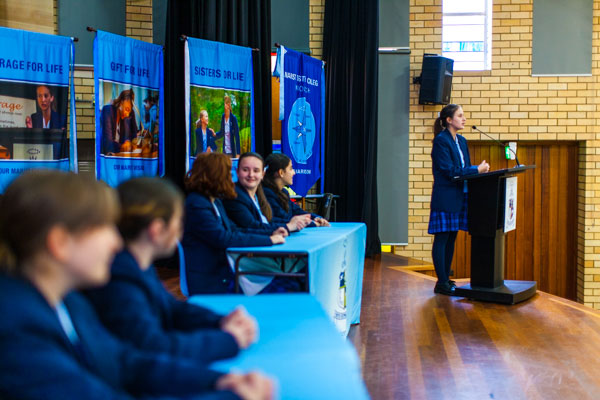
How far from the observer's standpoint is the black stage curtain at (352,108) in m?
6.84

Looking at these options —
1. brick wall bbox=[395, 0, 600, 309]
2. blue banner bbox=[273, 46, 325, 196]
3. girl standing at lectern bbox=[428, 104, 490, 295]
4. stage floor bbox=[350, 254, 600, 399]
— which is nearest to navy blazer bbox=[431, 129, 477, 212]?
girl standing at lectern bbox=[428, 104, 490, 295]

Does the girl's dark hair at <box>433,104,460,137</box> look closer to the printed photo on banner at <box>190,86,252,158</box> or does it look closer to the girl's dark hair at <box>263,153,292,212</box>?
the girl's dark hair at <box>263,153,292,212</box>

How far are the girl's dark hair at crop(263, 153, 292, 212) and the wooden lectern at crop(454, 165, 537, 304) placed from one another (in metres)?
1.39

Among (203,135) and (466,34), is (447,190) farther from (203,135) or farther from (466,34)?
(466,34)

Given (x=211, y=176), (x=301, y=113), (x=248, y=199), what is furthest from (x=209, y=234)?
(x=301, y=113)

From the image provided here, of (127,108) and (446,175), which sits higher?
(127,108)

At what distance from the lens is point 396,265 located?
21.0 ft

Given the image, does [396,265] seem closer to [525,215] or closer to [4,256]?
[525,215]

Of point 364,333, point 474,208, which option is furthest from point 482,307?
point 364,333

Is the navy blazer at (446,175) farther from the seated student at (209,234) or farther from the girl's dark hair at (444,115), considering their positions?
the seated student at (209,234)

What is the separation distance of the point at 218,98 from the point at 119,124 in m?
0.85

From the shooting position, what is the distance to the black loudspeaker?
267 inches

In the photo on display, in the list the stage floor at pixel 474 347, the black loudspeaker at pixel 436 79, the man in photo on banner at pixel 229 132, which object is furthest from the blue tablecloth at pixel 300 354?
the black loudspeaker at pixel 436 79

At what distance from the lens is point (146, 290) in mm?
1266
